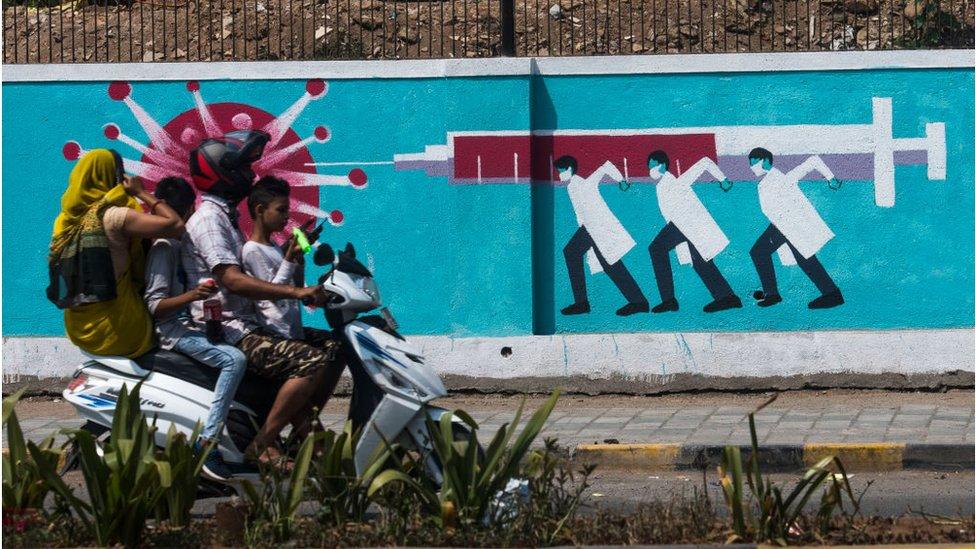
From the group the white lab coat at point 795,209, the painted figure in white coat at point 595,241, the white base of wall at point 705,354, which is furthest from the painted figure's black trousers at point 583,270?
the white lab coat at point 795,209

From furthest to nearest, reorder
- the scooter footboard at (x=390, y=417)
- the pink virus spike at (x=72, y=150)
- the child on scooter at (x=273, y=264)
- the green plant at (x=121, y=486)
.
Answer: the pink virus spike at (x=72, y=150) → the child on scooter at (x=273, y=264) → the scooter footboard at (x=390, y=417) → the green plant at (x=121, y=486)

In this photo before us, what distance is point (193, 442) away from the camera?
5.28m

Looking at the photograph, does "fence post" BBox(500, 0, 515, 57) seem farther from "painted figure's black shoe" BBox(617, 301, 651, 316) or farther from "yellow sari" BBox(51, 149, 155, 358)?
"yellow sari" BBox(51, 149, 155, 358)

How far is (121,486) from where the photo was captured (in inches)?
198

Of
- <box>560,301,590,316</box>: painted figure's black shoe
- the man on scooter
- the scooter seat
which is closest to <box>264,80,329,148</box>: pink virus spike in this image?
<box>560,301,590,316</box>: painted figure's black shoe

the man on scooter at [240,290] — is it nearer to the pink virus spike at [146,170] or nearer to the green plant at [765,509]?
the green plant at [765,509]

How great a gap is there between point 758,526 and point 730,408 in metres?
4.60

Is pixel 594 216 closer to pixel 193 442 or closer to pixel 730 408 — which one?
pixel 730 408

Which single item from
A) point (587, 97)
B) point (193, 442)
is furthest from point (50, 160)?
point (193, 442)

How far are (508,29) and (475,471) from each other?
229 inches

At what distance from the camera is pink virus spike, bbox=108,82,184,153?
10562 millimetres

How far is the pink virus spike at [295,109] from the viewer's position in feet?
34.3

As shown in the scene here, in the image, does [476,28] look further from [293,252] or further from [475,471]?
[475,471]

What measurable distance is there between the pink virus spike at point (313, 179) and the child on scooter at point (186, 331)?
417cm
